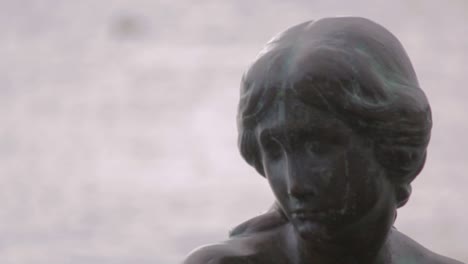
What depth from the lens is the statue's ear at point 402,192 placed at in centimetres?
454

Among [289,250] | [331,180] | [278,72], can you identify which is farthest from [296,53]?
[289,250]

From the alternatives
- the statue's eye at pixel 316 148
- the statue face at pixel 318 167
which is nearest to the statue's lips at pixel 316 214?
the statue face at pixel 318 167

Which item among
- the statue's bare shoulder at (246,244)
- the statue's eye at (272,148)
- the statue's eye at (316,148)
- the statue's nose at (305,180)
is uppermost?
the statue's eye at (272,148)

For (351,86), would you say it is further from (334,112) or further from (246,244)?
(246,244)

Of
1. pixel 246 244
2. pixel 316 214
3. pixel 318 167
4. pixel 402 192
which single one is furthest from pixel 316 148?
pixel 246 244

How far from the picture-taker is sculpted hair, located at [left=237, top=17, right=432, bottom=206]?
4328 mm

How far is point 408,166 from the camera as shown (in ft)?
14.7

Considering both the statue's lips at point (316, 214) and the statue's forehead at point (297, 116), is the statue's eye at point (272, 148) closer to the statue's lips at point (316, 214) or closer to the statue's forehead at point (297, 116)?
the statue's forehead at point (297, 116)

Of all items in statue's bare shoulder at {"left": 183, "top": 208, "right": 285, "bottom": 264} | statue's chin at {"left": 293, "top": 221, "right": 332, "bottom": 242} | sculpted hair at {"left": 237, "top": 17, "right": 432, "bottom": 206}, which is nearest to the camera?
sculpted hair at {"left": 237, "top": 17, "right": 432, "bottom": 206}

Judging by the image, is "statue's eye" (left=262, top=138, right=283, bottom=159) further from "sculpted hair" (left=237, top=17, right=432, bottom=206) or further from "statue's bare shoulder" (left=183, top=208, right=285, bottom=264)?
"statue's bare shoulder" (left=183, top=208, right=285, bottom=264)

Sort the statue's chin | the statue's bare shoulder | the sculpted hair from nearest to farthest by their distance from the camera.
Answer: the sculpted hair, the statue's chin, the statue's bare shoulder

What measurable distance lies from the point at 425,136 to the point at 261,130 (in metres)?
0.48

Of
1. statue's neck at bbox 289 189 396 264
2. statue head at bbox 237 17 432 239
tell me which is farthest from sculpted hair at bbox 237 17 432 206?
statue's neck at bbox 289 189 396 264

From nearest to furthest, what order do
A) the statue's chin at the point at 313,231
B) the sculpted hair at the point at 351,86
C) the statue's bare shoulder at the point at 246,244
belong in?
1. the sculpted hair at the point at 351,86
2. the statue's chin at the point at 313,231
3. the statue's bare shoulder at the point at 246,244
